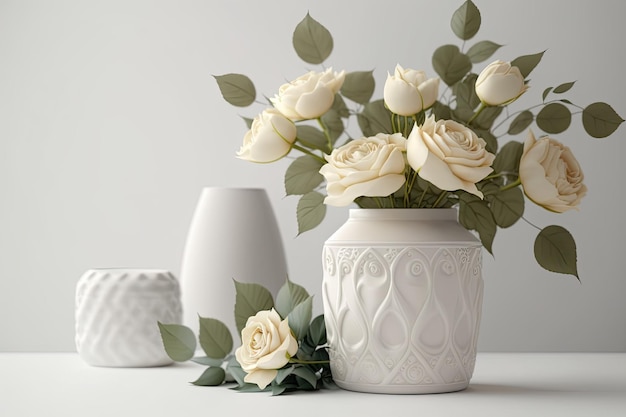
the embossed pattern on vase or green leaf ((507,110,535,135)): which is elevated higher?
green leaf ((507,110,535,135))

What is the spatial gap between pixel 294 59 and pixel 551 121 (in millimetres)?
665

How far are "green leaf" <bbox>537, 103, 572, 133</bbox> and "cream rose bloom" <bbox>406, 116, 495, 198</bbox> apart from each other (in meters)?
0.17

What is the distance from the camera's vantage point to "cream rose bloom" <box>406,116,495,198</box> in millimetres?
775

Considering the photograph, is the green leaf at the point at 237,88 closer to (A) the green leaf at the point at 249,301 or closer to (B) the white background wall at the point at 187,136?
(A) the green leaf at the point at 249,301

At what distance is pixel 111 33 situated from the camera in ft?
4.96

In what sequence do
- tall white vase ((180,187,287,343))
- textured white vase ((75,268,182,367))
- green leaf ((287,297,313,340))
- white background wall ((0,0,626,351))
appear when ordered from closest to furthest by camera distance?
green leaf ((287,297,313,340)) < textured white vase ((75,268,182,367)) < tall white vase ((180,187,287,343)) < white background wall ((0,0,626,351))

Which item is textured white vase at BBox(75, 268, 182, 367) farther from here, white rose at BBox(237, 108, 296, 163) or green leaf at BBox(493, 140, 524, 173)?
green leaf at BBox(493, 140, 524, 173)

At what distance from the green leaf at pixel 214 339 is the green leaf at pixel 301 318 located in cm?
10

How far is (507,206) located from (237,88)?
1.11ft

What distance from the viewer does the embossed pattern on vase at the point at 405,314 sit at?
83 cm

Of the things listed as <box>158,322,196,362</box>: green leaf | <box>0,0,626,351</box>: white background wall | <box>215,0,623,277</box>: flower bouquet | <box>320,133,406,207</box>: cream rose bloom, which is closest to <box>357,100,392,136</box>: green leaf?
<box>215,0,623,277</box>: flower bouquet

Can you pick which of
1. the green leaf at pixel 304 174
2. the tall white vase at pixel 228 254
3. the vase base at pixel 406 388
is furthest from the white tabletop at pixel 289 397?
the green leaf at pixel 304 174

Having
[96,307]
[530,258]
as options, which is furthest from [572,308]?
[96,307]

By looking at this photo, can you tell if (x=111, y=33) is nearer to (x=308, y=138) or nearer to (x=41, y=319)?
(x=41, y=319)
